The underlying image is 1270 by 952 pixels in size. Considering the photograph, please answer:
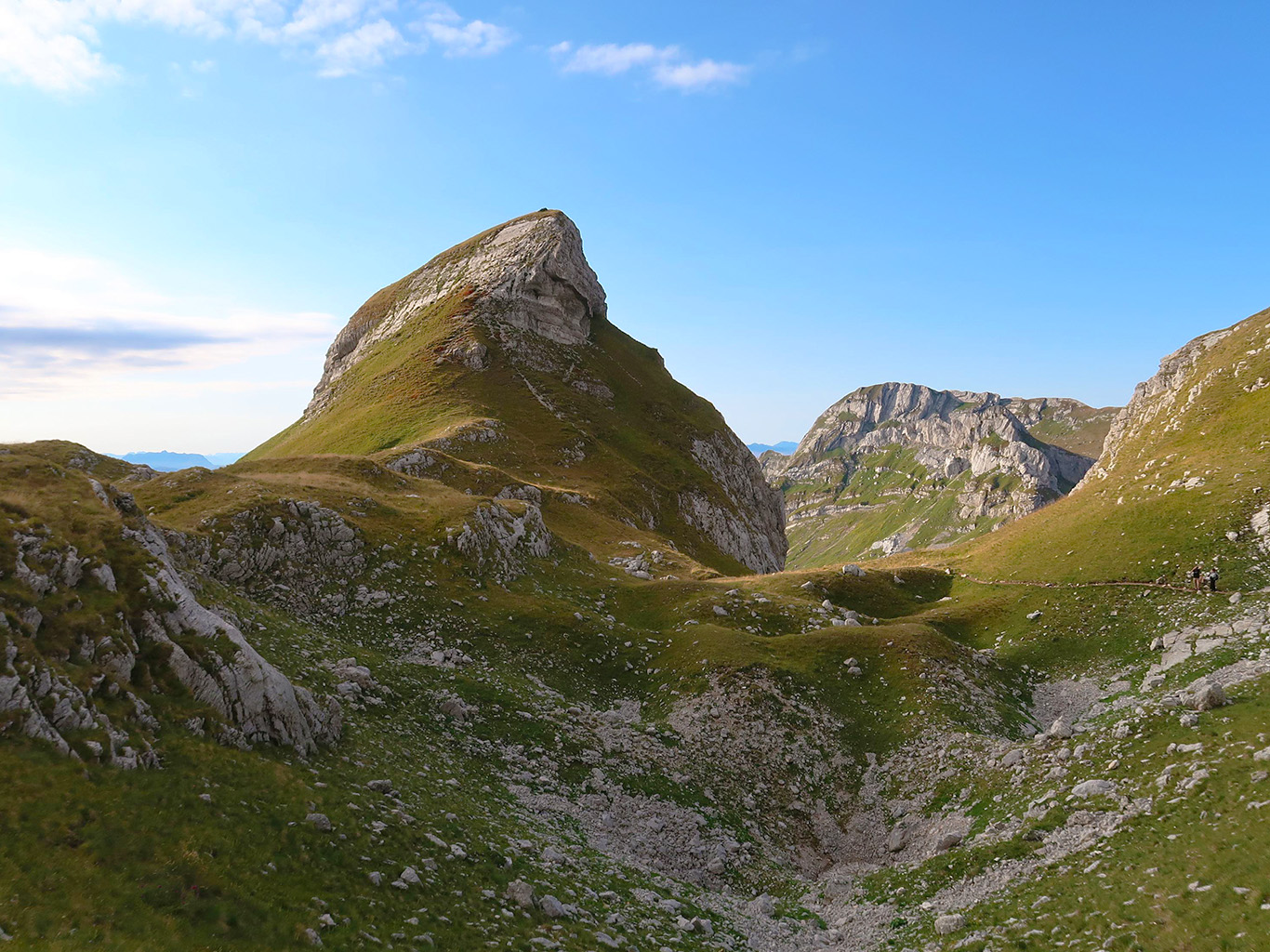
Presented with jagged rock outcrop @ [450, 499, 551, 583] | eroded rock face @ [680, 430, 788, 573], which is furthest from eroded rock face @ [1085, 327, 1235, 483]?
jagged rock outcrop @ [450, 499, 551, 583]

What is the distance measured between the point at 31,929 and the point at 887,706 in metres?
40.0

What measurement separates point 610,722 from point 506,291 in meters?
124

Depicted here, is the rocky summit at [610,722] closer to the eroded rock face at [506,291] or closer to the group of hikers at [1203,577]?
the group of hikers at [1203,577]

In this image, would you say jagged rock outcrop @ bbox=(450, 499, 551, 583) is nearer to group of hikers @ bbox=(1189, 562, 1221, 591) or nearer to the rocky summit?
the rocky summit

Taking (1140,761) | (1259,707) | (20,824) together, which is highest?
(20,824)

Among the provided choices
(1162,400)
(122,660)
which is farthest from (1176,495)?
(122,660)

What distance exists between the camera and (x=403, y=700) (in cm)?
3366

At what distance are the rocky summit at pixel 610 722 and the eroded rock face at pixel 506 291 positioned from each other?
85622mm

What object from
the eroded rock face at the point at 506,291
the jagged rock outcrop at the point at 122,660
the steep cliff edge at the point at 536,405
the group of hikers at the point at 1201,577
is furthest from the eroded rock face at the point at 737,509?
the jagged rock outcrop at the point at 122,660

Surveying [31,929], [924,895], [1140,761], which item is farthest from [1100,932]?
[31,929]

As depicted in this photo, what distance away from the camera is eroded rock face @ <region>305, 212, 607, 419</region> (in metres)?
144

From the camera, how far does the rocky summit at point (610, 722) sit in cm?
1788

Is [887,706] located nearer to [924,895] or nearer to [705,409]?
[924,895]

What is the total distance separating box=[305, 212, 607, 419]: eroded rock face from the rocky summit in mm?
85622
